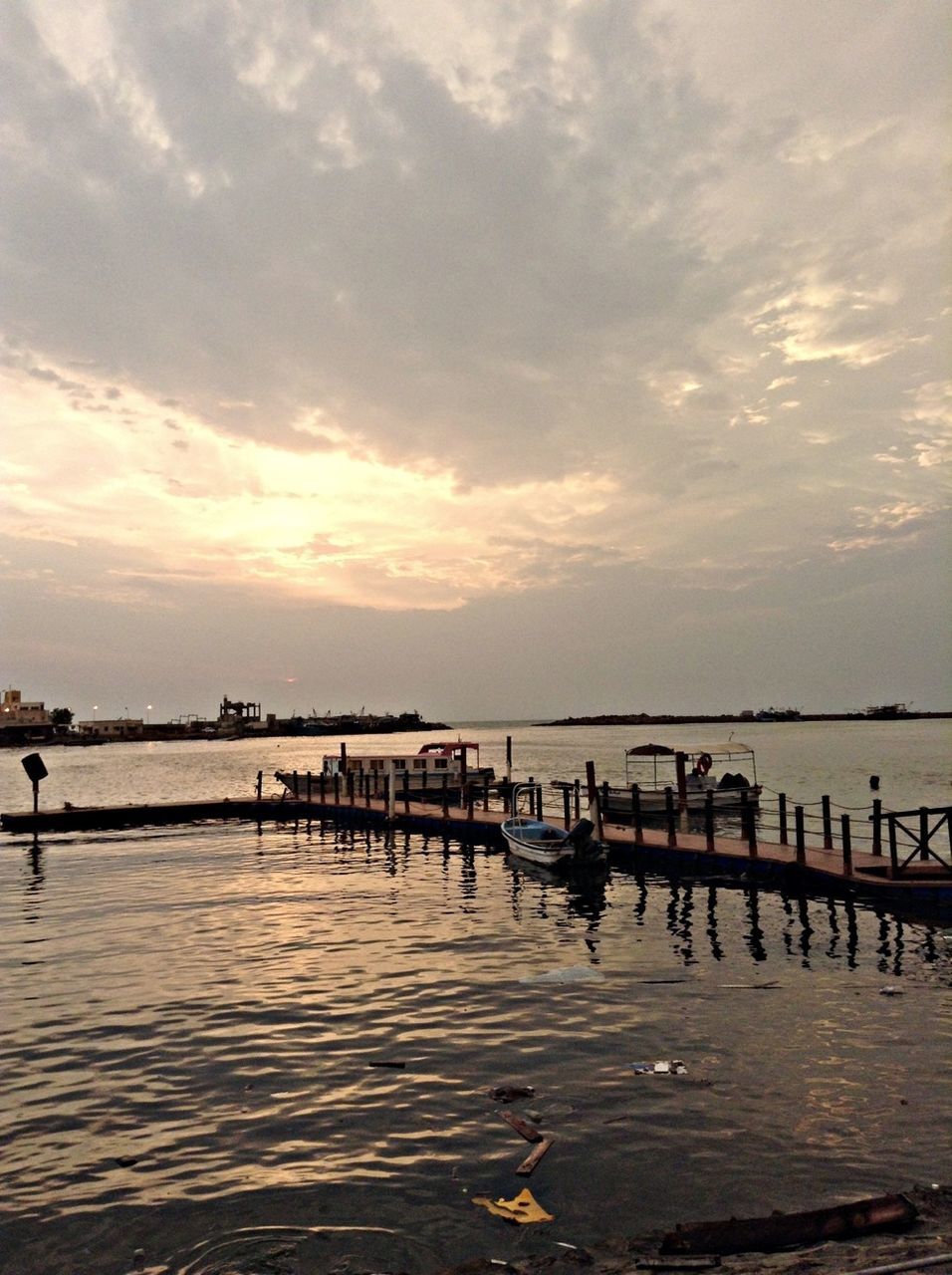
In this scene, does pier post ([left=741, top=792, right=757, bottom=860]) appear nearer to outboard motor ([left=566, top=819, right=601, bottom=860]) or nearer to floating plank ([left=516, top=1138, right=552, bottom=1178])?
outboard motor ([left=566, top=819, right=601, bottom=860])

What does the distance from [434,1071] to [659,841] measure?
71.8ft

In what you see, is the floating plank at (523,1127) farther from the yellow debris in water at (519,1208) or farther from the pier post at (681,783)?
the pier post at (681,783)

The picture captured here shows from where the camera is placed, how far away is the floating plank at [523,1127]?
34.3 feet

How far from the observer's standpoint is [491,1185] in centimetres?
941

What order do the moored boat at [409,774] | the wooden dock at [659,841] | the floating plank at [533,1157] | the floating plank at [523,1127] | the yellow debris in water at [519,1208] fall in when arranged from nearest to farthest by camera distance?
the yellow debris in water at [519,1208] < the floating plank at [533,1157] < the floating plank at [523,1127] < the wooden dock at [659,841] < the moored boat at [409,774]

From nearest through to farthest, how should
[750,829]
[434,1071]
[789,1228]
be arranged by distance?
[789,1228] → [434,1071] → [750,829]

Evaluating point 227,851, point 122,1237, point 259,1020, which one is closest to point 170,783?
point 227,851

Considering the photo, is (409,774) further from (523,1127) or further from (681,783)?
(523,1127)

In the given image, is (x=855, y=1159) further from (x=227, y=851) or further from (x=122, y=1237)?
(x=227, y=851)

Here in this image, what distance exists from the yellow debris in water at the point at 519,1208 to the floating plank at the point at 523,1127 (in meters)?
1.29

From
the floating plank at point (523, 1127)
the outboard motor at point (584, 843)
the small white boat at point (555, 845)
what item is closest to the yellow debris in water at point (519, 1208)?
the floating plank at point (523, 1127)

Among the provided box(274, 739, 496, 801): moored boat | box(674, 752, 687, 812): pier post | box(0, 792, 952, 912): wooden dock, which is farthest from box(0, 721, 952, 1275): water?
box(274, 739, 496, 801): moored boat

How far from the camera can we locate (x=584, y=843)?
97.9ft

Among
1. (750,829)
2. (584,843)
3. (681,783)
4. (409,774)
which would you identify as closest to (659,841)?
(750,829)
